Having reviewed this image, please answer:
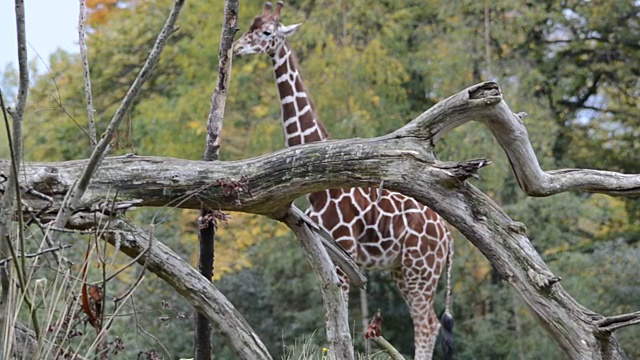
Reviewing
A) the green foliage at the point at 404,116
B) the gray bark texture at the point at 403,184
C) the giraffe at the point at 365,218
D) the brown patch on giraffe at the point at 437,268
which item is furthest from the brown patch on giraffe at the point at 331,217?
the green foliage at the point at 404,116

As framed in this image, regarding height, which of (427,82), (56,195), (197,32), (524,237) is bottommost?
(524,237)

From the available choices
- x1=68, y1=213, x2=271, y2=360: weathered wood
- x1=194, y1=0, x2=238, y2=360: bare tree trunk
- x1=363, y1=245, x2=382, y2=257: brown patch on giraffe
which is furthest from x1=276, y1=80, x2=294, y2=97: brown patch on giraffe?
x1=68, y1=213, x2=271, y2=360: weathered wood

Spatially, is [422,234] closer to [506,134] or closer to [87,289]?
[506,134]

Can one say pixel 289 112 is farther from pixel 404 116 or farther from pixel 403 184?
pixel 404 116

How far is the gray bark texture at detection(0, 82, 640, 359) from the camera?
12.4 ft

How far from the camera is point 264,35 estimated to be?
24.0ft

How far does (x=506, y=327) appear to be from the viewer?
36.8 ft

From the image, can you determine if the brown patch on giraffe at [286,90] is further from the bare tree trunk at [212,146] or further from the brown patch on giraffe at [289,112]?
the bare tree trunk at [212,146]

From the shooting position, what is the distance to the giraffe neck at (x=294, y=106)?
723cm

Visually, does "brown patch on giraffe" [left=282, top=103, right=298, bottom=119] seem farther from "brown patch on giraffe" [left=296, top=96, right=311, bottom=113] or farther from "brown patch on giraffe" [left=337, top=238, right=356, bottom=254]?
"brown patch on giraffe" [left=337, top=238, right=356, bottom=254]

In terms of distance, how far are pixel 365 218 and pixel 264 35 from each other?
1.54 meters

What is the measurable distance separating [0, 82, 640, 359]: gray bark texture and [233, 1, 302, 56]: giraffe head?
3144 millimetres

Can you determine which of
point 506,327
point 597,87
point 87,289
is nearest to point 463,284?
point 506,327

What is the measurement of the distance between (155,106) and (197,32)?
1074 mm
